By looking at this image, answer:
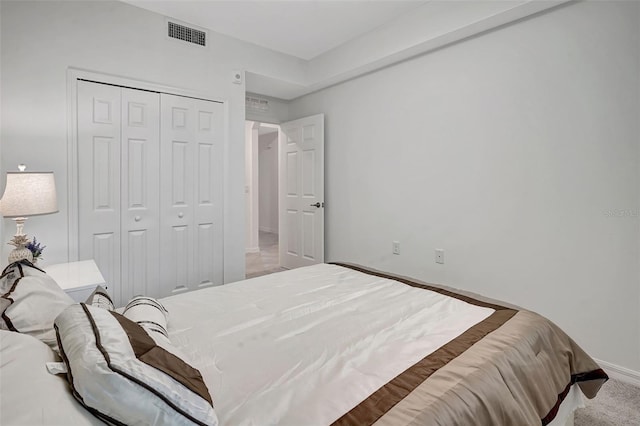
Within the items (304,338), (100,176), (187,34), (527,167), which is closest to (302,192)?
(187,34)

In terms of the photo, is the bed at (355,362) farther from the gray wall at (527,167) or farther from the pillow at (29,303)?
the gray wall at (527,167)

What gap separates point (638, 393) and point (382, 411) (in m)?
2.12

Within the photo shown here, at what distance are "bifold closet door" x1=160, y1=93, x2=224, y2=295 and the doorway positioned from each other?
4.20 ft

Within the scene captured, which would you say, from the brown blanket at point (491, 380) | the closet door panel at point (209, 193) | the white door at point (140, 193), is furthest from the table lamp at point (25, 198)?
the brown blanket at point (491, 380)

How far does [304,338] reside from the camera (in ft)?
4.42

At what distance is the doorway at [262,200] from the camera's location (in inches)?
218

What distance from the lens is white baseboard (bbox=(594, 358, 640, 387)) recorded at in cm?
213

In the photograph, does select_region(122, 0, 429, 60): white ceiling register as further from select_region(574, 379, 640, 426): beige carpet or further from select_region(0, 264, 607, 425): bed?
select_region(574, 379, 640, 426): beige carpet

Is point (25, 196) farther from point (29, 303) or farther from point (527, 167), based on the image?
point (527, 167)

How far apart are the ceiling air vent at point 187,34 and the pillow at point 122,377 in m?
3.02

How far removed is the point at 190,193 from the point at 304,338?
2400 millimetres

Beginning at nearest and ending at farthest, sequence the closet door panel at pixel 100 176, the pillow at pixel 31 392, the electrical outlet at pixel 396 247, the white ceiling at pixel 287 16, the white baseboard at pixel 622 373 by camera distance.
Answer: the pillow at pixel 31 392 → the white baseboard at pixel 622 373 → the closet door panel at pixel 100 176 → the white ceiling at pixel 287 16 → the electrical outlet at pixel 396 247

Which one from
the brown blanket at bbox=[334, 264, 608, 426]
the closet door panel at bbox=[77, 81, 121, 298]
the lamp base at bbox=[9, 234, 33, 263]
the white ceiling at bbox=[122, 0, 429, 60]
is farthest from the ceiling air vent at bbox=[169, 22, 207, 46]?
the brown blanket at bbox=[334, 264, 608, 426]

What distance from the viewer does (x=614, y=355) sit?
87.5 inches
